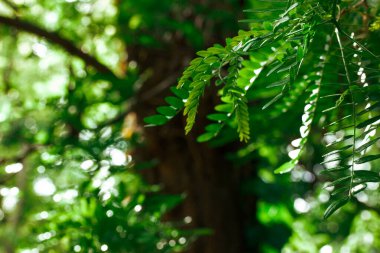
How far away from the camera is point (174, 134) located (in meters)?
2.51

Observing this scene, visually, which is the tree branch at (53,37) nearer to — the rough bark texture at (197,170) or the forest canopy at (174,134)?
the forest canopy at (174,134)

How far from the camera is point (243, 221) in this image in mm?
2557

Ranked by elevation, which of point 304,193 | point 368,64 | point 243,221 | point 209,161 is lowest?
point 304,193

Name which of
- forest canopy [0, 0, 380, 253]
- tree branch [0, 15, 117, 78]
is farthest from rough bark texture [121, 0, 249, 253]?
tree branch [0, 15, 117, 78]

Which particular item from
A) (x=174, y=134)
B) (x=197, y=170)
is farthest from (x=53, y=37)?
(x=197, y=170)

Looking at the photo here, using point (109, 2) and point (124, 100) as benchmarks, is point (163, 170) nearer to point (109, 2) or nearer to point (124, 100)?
point (124, 100)

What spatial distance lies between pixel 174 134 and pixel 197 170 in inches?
6.8

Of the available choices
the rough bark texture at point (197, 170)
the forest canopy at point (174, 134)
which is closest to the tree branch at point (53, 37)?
the forest canopy at point (174, 134)

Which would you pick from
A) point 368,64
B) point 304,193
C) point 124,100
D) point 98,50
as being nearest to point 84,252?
point 368,64

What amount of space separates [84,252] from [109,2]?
2.02 metres

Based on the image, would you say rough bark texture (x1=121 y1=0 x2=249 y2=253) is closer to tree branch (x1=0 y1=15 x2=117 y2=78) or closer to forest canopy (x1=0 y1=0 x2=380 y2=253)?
forest canopy (x1=0 y1=0 x2=380 y2=253)

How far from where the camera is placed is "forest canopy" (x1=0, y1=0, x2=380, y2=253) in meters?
1.05

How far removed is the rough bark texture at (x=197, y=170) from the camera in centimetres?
244

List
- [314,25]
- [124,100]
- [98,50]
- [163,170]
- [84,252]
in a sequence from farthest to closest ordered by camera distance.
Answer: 1. [98,50]
2. [163,170]
3. [124,100]
4. [84,252]
5. [314,25]
